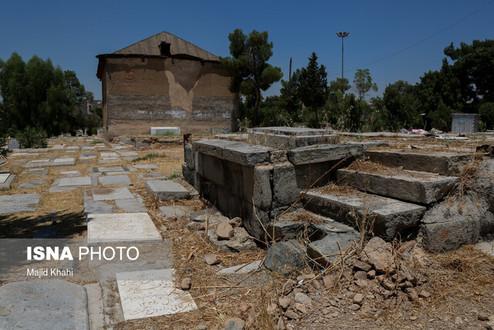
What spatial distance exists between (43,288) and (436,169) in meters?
3.31

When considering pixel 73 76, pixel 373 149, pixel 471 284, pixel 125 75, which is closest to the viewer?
pixel 471 284

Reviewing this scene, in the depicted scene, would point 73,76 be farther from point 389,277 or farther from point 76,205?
point 389,277

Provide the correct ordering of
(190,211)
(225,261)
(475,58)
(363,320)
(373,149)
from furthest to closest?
(475,58)
(190,211)
(373,149)
(225,261)
(363,320)

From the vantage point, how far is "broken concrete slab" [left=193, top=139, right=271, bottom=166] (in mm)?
4137

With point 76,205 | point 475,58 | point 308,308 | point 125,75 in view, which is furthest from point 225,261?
point 475,58

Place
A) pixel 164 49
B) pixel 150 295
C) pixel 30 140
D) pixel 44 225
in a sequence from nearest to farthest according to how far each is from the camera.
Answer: pixel 150 295
pixel 44 225
pixel 30 140
pixel 164 49

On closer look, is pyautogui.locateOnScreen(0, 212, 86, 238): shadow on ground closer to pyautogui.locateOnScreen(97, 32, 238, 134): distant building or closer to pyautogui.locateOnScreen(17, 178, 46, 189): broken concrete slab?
pyautogui.locateOnScreen(17, 178, 46, 189): broken concrete slab

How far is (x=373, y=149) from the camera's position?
4.59 meters

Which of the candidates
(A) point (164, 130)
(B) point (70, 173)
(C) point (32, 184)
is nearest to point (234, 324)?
(C) point (32, 184)

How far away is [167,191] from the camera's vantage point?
242 inches

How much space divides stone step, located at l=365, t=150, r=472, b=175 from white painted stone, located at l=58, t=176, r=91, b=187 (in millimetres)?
5301

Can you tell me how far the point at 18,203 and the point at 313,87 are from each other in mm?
Answer: 23775

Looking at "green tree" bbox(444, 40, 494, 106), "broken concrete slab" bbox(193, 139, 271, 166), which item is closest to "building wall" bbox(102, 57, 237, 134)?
"broken concrete slab" bbox(193, 139, 271, 166)

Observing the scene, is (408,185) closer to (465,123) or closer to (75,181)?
(75,181)
